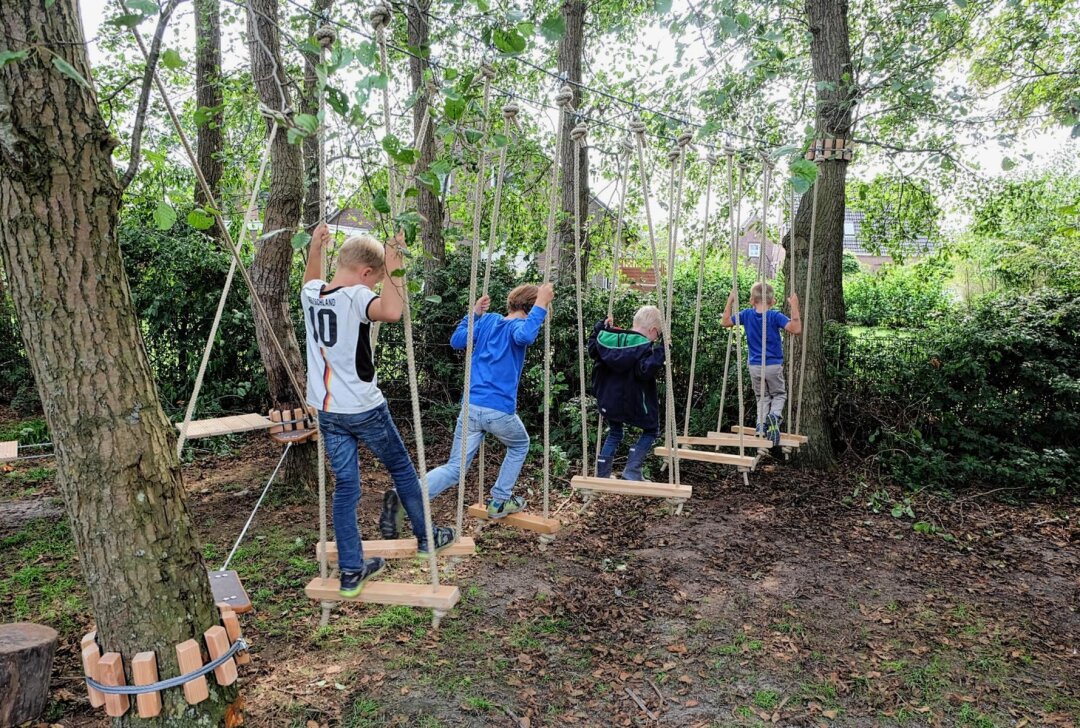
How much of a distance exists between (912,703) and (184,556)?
3.03 meters

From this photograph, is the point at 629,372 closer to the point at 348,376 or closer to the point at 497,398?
the point at 497,398

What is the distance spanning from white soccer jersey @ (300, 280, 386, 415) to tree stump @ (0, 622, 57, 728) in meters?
1.47

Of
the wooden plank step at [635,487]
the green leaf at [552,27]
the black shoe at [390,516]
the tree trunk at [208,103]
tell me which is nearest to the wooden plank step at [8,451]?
the black shoe at [390,516]

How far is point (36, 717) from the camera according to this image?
2680 millimetres

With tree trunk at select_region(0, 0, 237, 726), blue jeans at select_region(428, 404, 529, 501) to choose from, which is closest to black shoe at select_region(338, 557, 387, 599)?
tree trunk at select_region(0, 0, 237, 726)

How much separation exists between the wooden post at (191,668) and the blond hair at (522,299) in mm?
2327

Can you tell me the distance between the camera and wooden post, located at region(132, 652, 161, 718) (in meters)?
2.20

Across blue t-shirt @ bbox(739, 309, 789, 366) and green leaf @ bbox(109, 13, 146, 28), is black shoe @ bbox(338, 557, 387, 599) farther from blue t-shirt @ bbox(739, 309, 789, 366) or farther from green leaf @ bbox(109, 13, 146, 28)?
blue t-shirt @ bbox(739, 309, 789, 366)

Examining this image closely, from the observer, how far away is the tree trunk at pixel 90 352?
80.4 inches

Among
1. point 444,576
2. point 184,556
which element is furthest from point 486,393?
point 184,556

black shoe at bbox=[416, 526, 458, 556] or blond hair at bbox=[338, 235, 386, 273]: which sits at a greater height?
blond hair at bbox=[338, 235, 386, 273]

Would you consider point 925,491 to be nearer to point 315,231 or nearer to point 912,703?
point 912,703

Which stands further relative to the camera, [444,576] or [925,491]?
[925,491]

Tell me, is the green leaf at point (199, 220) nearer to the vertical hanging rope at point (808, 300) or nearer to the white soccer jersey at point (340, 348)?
the white soccer jersey at point (340, 348)
